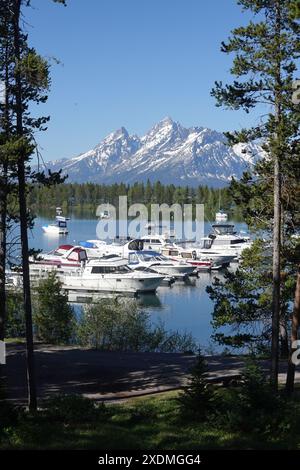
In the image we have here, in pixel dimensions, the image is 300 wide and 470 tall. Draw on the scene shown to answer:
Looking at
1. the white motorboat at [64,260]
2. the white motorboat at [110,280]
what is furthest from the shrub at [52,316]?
the white motorboat at [64,260]

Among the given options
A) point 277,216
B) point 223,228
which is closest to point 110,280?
point 277,216

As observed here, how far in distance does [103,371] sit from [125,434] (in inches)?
350

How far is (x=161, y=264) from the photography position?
67625mm

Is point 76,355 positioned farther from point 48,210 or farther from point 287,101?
point 48,210

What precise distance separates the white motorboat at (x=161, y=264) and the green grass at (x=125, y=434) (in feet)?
169

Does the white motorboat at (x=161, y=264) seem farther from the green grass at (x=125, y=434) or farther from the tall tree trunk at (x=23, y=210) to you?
the green grass at (x=125, y=434)

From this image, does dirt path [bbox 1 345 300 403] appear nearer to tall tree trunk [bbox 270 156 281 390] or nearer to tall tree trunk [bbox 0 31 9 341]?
tall tree trunk [bbox 0 31 9 341]

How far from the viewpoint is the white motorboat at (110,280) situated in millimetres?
56625

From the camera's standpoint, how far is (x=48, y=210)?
188625mm

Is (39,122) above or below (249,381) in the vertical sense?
above

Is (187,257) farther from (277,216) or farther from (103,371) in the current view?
(277,216)

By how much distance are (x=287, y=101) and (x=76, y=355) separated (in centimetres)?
1361
